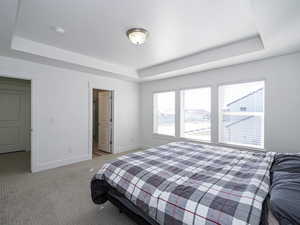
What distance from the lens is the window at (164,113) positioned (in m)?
4.64

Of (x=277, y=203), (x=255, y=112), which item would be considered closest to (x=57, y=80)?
(x=277, y=203)

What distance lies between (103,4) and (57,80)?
2485 millimetres

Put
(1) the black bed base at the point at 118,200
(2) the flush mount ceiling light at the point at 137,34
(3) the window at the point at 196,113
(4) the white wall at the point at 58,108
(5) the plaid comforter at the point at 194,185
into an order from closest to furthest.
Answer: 1. (5) the plaid comforter at the point at 194,185
2. (1) the black bed base at the point at 118,200
3. (2) the flush mount ceiling light at the point at 137,34
4. (4) the white wall at the point at 58,108
5. (3) the window at the point at 196,113

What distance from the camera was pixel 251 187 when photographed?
1208mm

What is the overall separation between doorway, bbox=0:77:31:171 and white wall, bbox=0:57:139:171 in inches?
64.7

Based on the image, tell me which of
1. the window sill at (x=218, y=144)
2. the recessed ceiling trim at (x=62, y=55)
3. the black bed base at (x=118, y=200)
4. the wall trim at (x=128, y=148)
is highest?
the recessed ceiling trim at (x=62, y=55)

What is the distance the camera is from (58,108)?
11.6ft

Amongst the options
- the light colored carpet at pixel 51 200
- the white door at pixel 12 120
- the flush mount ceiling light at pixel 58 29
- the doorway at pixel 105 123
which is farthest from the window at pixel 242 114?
the white door at pixel 12 120

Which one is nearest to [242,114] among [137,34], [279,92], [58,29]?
[279,92]

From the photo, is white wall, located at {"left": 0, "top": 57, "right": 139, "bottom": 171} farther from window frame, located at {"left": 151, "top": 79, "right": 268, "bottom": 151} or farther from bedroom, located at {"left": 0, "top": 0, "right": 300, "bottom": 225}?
window frame, located at {"left": 151, "top": 79, "right": 268, "bottom": 151}

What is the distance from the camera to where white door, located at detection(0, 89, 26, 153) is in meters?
4.60

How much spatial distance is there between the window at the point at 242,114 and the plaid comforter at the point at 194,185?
4.15 ft

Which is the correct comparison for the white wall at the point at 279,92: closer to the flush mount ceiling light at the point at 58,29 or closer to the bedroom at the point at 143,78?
the bedroom at the point at 143,78

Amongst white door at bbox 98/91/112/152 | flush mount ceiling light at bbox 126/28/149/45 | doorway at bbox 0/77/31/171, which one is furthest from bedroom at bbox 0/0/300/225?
white door at bbox 98/91/112/152
